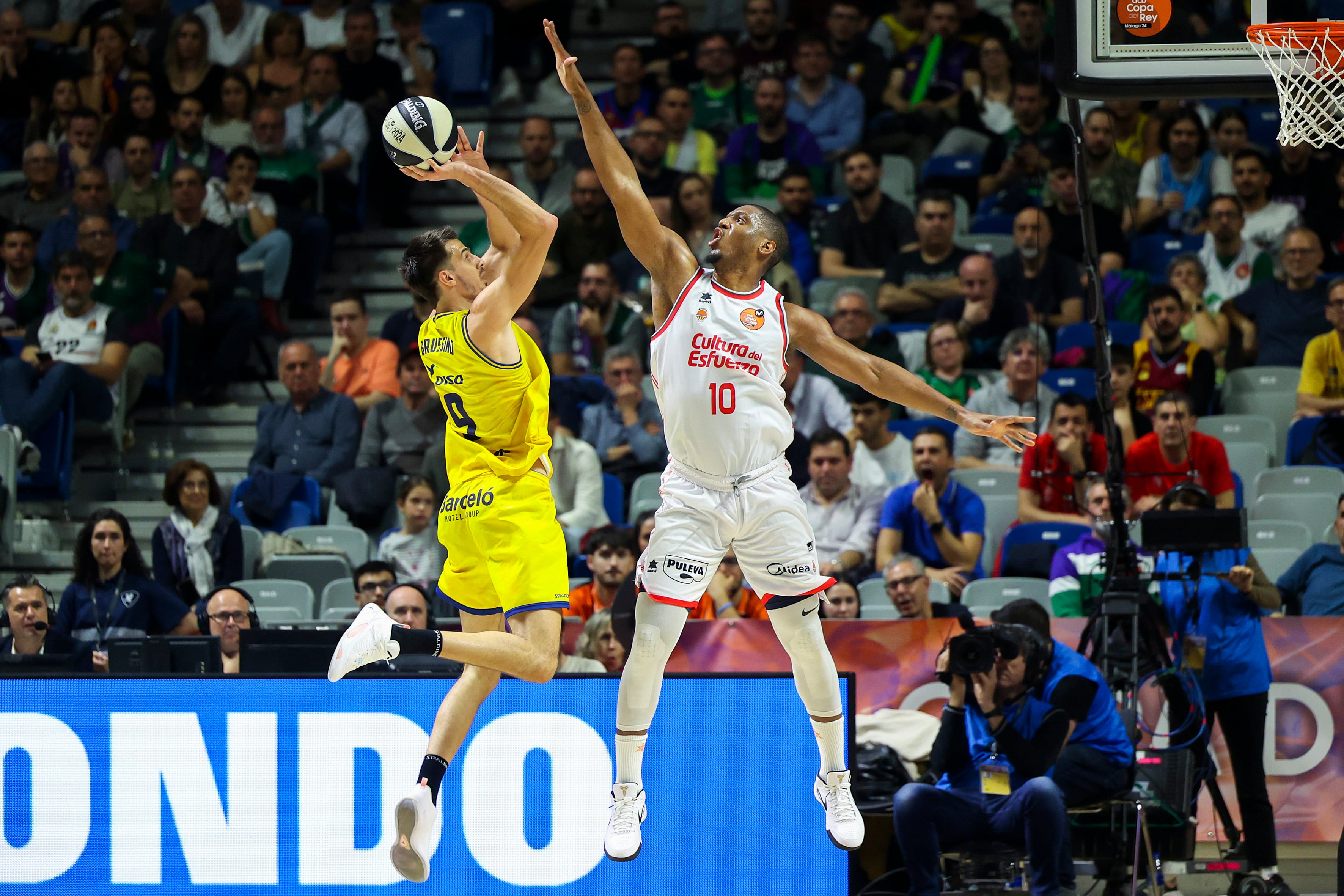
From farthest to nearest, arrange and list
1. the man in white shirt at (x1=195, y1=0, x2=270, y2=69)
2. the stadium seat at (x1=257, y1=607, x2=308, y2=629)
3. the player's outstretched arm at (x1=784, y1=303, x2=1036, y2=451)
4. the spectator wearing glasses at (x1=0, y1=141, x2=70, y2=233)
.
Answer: the man in white shirt at (x1=195, y1=0, x2=270, y2=69) < the spectator wearing glasses at (x1=0, y1=141, x2=70, y2=233) < the stadium seat at (x1=257, y1=607, x2=308, y2=629) < the player's outstretched arm at (x1=784, y1=303, x2=1036, y2=451)

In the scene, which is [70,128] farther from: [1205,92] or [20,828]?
[1205,92]

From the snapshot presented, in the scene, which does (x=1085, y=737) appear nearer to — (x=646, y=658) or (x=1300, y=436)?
(x=646, y=658)

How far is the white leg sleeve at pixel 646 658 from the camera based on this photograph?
6.66 metres

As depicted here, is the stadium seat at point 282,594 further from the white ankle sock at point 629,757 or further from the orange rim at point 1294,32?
the orange rim at point 1294,32

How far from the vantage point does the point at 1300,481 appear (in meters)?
11.0

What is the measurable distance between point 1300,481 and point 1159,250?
3.05 meters

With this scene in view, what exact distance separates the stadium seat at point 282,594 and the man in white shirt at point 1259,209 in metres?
7.62

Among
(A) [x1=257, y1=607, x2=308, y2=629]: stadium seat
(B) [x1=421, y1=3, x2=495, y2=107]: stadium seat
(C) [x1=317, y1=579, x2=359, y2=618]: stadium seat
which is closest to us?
(A) [x1=257, y1=607, x2=308, y2=629]: stadium seat

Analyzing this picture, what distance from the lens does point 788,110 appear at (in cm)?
1491

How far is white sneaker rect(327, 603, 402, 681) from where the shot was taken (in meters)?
6.17

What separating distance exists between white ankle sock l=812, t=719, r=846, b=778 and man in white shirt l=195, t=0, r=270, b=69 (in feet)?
37.2

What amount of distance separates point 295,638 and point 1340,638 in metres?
5.68

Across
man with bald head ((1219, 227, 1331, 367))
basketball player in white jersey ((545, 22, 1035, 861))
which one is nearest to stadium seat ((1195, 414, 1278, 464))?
man with bald head ((1219, 227, 1331, 367))

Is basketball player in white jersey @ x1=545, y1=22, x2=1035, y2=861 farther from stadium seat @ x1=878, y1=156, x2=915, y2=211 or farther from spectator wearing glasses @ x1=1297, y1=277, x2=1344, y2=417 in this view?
stadium seat @ x1=878, y1=156, x2=915, y2=211
